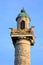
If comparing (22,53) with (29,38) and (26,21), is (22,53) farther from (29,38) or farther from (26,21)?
(26,21)

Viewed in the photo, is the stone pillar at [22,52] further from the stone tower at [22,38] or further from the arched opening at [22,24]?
the arched opening at [22,24]

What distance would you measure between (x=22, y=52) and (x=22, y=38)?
157 cm

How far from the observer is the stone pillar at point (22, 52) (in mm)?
24761

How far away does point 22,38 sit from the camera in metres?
25.8

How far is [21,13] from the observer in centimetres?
2775

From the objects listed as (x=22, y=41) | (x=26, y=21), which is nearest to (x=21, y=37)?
(x=22, y=41)

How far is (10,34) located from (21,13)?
10.1 feet

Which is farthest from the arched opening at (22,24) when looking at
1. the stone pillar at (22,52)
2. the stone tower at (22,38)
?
the stone pillar at (22,52)

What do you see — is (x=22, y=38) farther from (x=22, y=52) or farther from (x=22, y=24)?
(x=22, y=24)

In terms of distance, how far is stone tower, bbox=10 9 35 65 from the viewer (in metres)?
24.9

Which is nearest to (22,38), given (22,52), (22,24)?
(22,52)

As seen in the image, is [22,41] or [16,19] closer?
[22,41]

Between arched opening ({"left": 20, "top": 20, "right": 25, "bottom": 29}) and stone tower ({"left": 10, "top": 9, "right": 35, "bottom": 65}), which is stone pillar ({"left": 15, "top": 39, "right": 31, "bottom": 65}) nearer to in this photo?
stone tower ({"left": 10, "top": 9, "right": 35, "bottom": 65})

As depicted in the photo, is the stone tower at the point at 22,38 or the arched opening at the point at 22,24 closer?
the stone tower at the point at 22,38
